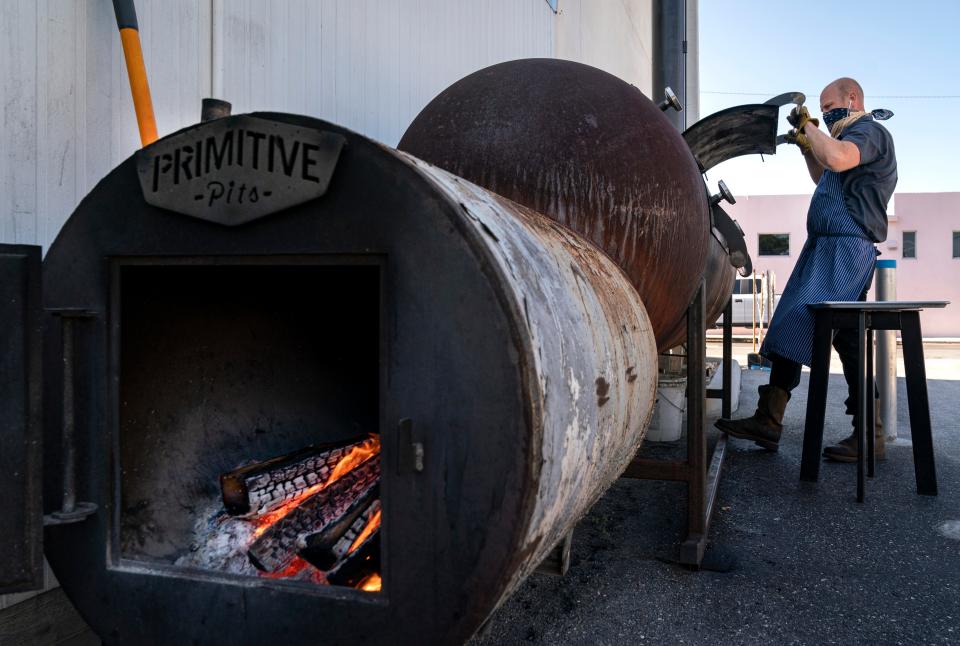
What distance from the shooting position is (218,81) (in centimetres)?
215

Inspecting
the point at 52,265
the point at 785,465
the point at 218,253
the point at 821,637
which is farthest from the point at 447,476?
the point at 785,465

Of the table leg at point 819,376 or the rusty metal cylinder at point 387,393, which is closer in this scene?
the rusty metal cylinder at point 387,393

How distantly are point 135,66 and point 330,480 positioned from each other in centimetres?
111

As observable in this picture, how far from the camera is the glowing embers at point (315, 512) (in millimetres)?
1383

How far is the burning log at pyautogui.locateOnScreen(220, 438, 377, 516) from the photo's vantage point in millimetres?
1547

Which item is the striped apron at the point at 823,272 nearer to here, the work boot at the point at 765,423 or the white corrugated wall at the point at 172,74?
the work boot at the point at 765,423

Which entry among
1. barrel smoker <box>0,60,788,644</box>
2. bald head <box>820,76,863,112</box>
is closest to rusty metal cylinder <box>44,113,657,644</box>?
barrel smoker <box>0,60,788,644</box>

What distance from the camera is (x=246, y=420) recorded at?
1706 millimetres

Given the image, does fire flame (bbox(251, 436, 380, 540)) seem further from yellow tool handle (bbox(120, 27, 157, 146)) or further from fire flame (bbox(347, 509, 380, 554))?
yellow tool handle (bbox(120, 27, 157, 146))

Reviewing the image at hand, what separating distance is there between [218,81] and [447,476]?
64.3 inches

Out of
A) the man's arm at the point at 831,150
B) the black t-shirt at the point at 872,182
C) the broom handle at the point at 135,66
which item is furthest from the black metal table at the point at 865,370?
the broom handle at the point at 135,66

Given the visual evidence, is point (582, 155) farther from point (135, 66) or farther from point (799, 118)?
point (799, 118)

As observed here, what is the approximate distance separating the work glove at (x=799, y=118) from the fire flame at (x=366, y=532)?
2.84 meters

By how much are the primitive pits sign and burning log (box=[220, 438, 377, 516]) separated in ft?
2.10
